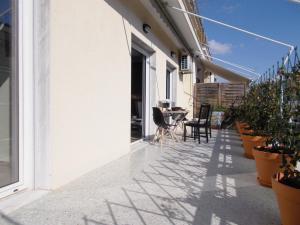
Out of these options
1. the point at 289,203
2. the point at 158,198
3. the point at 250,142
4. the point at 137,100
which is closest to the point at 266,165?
the point at 289,203

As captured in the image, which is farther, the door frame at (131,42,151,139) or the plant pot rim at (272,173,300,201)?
the door frame at (131,42,151,139)

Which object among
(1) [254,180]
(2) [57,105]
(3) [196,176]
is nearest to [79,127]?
(2) [57,105]

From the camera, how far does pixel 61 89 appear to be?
9.71 ft

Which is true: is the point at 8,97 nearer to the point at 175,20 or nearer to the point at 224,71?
the point at 175,20

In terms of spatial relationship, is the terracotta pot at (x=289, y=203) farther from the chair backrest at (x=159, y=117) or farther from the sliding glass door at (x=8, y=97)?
the chair backrest at (x=159, y=117)

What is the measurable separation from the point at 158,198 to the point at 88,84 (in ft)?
5.48

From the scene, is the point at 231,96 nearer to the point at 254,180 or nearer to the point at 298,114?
the point at 254,180

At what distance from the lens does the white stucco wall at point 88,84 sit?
2906 millimetres

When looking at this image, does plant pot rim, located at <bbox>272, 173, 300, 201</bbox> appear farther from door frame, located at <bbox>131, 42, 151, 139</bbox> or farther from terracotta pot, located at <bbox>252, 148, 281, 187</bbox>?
door frame, located at <bbox>131, 42, 151, 139</bbox>

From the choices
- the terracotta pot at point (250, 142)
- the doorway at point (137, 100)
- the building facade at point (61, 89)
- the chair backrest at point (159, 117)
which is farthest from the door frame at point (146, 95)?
the terracotta pot at point (250, 142)

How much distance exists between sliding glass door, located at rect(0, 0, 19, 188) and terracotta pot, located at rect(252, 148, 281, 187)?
2532 millimetres

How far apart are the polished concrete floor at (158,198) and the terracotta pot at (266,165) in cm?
10

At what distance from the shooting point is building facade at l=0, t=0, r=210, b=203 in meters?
2.60

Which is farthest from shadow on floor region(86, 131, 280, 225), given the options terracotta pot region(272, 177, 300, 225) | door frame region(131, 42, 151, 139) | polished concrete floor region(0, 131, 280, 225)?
door frame region(131, 42, 151, 139)
